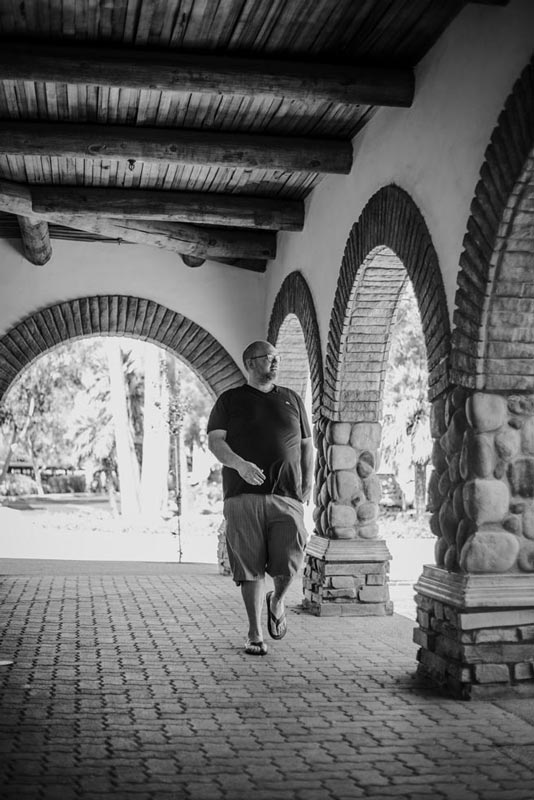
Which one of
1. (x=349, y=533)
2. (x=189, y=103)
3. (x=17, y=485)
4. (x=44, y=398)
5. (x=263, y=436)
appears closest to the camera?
(x=263, y=436)

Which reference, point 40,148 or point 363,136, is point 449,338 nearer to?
point 363,136

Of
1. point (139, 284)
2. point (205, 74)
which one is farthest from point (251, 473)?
point (139, 284)

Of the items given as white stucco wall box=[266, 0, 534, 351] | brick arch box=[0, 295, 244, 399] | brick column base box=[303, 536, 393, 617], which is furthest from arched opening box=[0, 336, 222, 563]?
white stucco wall box=[266, 0, 534, 351]

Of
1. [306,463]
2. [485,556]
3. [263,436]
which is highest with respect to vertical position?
[263,436]

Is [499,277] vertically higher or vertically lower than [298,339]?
lower

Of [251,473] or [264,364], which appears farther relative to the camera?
[264,364]

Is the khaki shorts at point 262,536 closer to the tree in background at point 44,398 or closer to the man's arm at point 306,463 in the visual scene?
the man's arm at point 306,463

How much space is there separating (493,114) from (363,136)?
7.16 ft

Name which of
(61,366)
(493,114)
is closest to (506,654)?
(493,114)

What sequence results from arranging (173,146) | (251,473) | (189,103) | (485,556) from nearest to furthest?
(485,556), (251,473), (189,103), (173,146)

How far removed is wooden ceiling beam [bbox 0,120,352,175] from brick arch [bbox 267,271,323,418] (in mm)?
1353

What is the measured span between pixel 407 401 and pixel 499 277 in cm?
1269

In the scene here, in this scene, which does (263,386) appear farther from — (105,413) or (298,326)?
(105,413)

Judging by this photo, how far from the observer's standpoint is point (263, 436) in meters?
5.32
